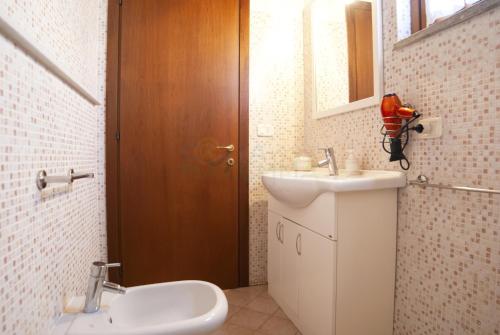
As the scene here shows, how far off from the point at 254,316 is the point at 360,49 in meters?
1.65

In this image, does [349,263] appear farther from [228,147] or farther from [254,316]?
[228,147]

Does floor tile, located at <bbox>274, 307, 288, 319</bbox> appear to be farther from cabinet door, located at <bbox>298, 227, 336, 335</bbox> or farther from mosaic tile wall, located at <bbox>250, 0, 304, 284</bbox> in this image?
mosaic tile wall, located at <bbox>250, 0, 304, 284</bbox>

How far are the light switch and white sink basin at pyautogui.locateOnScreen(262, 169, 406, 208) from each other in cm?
57

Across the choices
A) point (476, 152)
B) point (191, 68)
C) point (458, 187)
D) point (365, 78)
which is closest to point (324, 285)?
point (458, 187)

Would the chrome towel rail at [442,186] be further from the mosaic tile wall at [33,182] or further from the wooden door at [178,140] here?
the mosaic tile wall at [33,182]

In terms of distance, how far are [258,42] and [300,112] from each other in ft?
1.95

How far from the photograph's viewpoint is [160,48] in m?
1.71

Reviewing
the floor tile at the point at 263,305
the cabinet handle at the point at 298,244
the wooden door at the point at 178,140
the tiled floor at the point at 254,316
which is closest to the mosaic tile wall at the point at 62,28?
the wooden door at the point at 178,140

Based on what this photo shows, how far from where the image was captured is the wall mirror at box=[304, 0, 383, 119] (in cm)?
134

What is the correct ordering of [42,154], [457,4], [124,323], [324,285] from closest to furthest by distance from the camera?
[42,154]
[124,323]
[457,4]
[324,285]

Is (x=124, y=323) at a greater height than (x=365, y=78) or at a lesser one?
lesser

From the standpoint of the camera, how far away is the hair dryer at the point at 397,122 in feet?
3.54

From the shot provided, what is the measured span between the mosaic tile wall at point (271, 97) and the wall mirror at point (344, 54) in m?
0.14

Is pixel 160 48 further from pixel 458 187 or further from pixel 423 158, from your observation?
pixel 458 187
